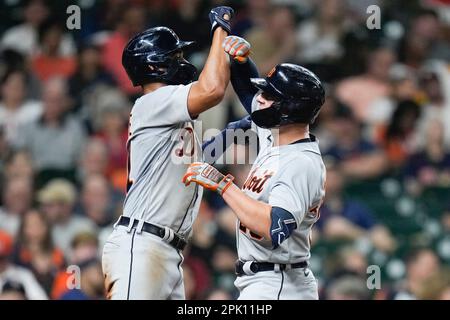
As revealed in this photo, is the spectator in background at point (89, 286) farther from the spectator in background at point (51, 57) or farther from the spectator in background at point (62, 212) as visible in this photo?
the spectator in background at point (51, 57)

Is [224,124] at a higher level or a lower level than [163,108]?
lower

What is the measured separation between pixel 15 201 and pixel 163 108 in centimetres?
325

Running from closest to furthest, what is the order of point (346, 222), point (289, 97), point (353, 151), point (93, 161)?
1. point (289, 97)
2. point (346, 222)
3. point (93, 161)
4. point (353, 151)

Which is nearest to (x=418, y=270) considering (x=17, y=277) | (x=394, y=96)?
(x=394, y=96)

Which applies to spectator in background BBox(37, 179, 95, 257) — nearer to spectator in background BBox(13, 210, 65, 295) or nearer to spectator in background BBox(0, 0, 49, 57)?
spectator in background BBox(13, 210, 65, 295)

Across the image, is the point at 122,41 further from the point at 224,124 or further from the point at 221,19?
the point at 221,19

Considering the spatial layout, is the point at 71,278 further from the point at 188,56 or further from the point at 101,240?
the point at 188,56

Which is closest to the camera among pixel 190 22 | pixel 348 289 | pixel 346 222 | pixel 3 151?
pixel 348 289

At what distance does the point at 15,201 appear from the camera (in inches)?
299

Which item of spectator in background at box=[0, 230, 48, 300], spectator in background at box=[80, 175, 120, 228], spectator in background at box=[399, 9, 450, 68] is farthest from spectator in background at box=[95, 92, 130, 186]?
spectator in background at box=[399, 9, 450, 68]

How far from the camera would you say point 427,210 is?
310 inches

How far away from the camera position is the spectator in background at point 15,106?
8.05 m

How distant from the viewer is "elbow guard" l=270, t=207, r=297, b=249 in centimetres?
427

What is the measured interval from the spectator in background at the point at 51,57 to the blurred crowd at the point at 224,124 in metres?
0.01
